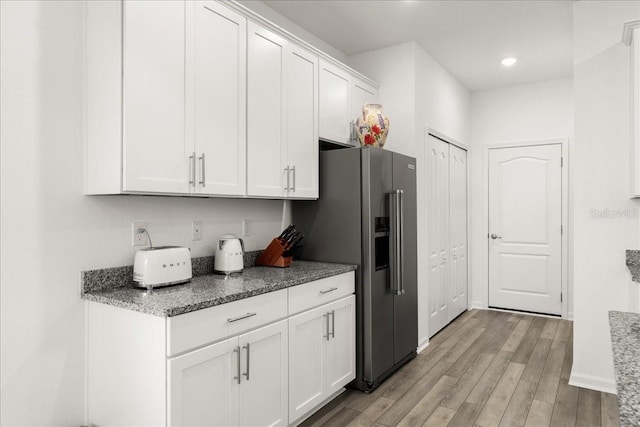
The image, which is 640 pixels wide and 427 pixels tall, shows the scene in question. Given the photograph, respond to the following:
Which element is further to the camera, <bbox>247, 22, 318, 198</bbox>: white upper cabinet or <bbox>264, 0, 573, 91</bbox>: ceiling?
<bbox>264, 0, 573, 91</bbox>: ceiling

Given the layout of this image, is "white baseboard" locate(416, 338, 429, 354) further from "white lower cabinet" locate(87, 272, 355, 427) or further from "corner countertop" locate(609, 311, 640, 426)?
"corner countertop" locate(609, 311, 640, 426)

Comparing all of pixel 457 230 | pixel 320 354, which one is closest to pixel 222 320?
pixel 320 354

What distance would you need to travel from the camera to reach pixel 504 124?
5098 millimetres

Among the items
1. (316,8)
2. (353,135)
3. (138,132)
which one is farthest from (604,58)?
(138,132)

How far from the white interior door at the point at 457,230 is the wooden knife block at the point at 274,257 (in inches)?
101

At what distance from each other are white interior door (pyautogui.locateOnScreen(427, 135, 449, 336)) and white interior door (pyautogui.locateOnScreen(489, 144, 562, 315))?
1.03 m

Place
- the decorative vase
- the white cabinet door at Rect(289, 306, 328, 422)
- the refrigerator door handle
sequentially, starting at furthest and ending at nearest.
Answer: the decorative vase < the refrigerator door handle < the white cabinet door at Rect(289, 306, 328, 422)

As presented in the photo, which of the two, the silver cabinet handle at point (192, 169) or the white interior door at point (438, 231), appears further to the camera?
the white interior door at point (438, 231)

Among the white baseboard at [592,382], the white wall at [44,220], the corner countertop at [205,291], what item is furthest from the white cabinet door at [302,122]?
the white baseboard at [592,382]

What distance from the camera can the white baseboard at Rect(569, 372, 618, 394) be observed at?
2875mm

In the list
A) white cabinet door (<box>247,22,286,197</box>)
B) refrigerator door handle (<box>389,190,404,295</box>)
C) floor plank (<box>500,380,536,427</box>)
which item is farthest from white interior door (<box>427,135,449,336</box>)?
white cabinet door (<box>247,22,286,197</box>)

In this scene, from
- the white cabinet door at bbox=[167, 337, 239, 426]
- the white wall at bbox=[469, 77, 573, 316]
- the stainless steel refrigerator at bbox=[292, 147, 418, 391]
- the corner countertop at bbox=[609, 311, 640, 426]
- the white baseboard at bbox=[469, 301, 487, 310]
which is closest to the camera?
the corner countertop at bbox=[609, 311, 640, 426]

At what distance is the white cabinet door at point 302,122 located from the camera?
2.74m

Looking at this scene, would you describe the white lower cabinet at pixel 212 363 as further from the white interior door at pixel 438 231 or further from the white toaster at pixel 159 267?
the white interior door at pixel 438 231
